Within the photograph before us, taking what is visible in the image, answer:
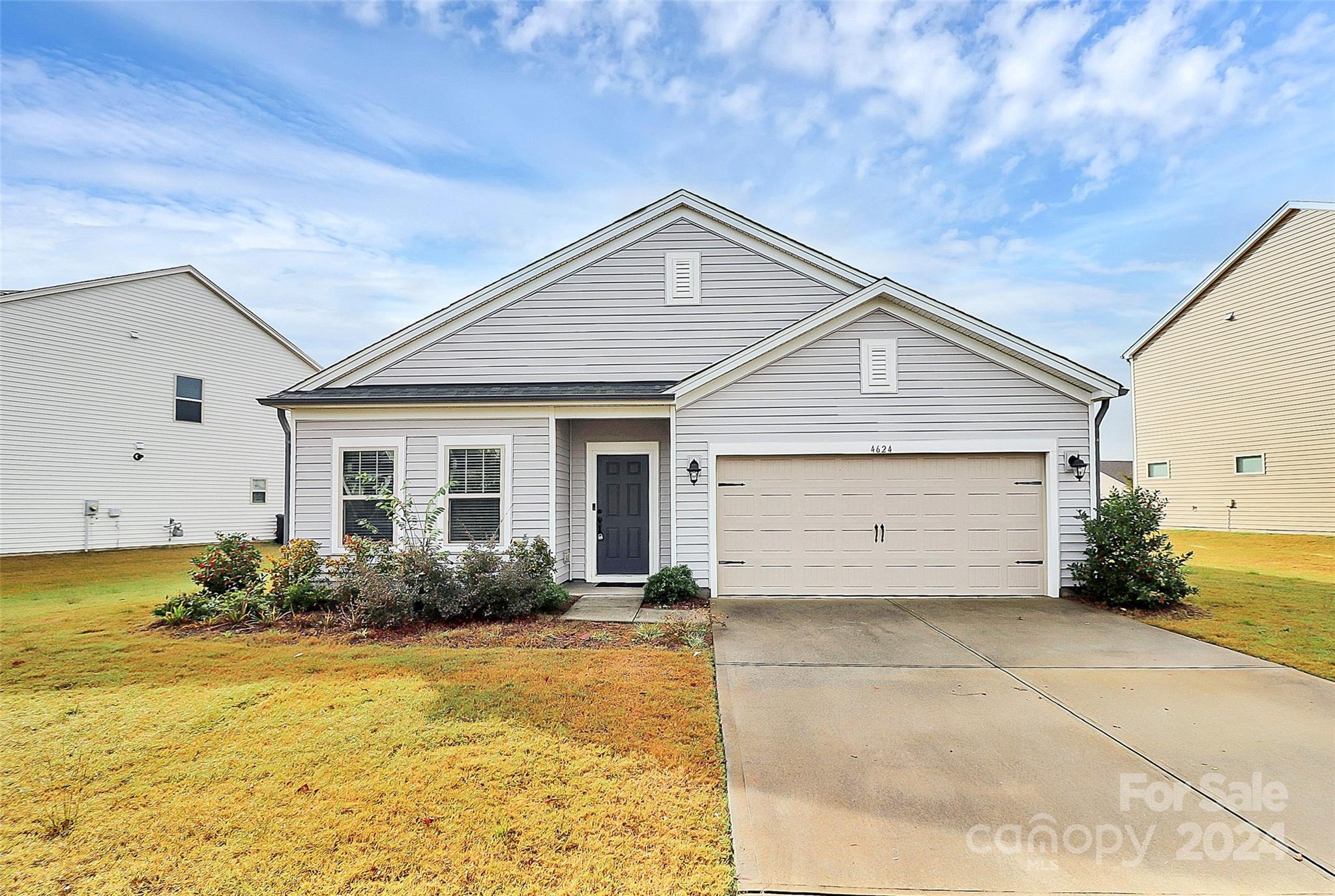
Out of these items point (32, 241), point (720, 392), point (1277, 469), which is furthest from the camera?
point (1277, 469)

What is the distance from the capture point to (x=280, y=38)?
10719 millimetres

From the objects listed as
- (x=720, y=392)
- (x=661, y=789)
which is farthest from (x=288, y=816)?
(x=720, y=392)

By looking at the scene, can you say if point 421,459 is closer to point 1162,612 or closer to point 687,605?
point 687,605

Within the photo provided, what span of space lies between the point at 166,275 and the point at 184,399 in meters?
3.56

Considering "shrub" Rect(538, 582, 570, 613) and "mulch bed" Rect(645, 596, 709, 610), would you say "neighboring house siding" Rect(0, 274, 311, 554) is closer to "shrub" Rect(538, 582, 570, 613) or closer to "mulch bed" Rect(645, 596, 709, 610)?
"shrub" Rect(538, 582, 570, 613)

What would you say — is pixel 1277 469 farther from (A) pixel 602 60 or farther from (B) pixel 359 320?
(B) pixel 359 320

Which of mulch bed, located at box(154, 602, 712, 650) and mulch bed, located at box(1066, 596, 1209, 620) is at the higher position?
mulch bed, located at box(1066, 596, 1209, 620)

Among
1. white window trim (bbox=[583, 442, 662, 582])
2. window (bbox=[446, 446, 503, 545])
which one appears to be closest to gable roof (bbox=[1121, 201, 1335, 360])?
white window trim (bbox=[583, 442, 662, 582])

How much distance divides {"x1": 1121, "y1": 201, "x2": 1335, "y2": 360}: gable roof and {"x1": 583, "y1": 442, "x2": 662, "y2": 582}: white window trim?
823 inches

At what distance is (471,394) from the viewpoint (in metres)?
9.84

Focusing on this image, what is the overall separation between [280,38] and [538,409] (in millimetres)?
8108

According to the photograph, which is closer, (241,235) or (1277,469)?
(241,235)

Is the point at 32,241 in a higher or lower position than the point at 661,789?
higher

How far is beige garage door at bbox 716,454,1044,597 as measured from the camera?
9.37 m
